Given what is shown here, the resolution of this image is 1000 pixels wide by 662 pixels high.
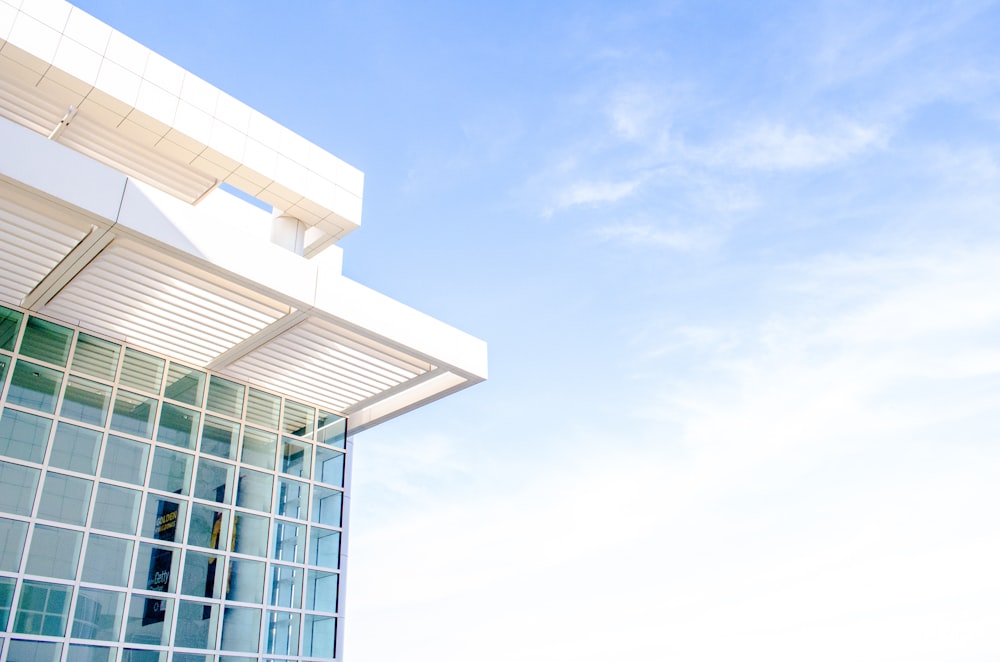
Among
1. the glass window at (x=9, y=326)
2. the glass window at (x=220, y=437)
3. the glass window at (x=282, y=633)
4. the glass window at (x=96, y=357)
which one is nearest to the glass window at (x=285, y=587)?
the glass window at (x=282, y=633)

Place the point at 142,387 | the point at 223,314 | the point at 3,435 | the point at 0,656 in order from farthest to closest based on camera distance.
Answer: the point at 142,387 → the point at 223,314 → the point at 3,435 → the point at 0,656

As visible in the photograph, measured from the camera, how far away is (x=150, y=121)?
50.6 feet

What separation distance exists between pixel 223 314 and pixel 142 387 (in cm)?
254

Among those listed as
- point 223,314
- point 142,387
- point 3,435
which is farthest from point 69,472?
point 223,314

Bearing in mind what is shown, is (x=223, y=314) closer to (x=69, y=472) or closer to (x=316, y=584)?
(x=69, y=472)

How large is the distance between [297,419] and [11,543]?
20.6 feet

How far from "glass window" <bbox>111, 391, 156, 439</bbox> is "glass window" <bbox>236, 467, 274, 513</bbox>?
214cm

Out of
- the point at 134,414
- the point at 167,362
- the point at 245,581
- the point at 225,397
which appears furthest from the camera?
the point at 225,397

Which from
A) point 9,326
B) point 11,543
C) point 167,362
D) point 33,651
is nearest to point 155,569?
point 33,651

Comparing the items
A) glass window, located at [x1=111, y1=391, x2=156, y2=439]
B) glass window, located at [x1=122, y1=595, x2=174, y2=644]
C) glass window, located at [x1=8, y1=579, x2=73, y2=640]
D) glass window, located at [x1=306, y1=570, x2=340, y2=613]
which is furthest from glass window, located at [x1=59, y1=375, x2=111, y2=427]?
glass window, located at [x1=306, y1=570, x2=340, y2=613]

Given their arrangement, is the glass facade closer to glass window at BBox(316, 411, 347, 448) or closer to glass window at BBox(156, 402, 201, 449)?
glass window at BBox(156, 402, 201, 449)

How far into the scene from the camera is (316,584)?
1736 centimetres

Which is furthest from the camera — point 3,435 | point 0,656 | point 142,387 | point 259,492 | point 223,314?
point 259,492

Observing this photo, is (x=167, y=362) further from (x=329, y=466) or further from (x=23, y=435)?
(x=329, y=466)
